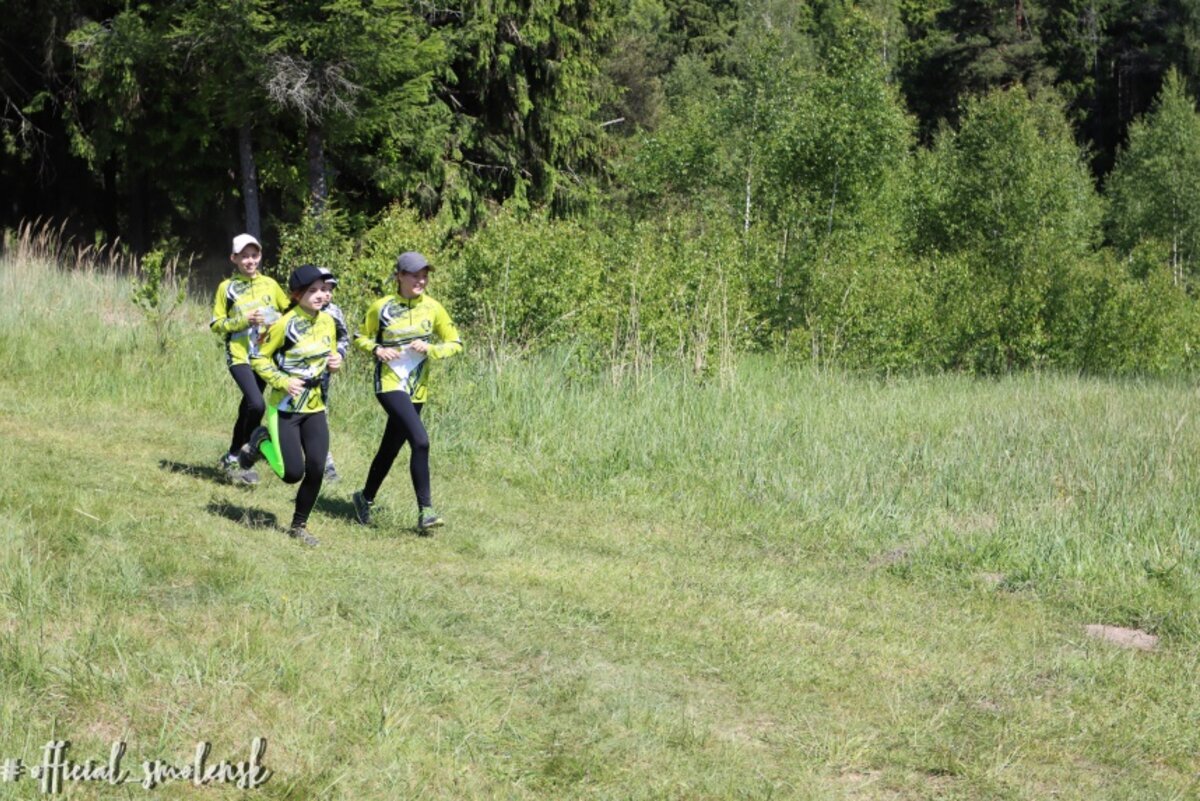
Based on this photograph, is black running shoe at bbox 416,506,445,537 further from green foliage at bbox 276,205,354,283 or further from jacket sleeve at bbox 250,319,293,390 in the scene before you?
green foliage at bbox 276,205,354,283

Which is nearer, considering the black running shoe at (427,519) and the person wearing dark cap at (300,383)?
the person wearing dark cap at (300,383)

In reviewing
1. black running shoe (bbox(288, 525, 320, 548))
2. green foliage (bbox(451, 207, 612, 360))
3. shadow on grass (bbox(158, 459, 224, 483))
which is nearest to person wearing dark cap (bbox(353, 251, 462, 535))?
black running shoe (bbox(288, 525, 320, 548))

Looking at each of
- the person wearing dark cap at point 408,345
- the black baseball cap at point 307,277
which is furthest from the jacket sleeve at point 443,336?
the black baseball cap at point 307,277

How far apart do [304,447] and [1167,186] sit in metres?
52.2

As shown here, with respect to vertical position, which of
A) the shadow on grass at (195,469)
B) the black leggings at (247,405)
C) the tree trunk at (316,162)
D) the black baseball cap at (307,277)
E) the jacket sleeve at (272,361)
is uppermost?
the tree trunk at (316,162)

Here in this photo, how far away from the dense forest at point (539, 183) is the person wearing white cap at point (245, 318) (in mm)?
5351

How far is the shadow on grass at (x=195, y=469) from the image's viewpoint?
10094mm

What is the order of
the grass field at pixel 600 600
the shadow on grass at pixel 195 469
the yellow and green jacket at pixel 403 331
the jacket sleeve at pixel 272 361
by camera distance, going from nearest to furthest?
the grass field at pixel 600 600
the jacket sleeve at pixel 272 361
the yellow and green jacket at pixel 403 331
the shadow on grass at pixel 195 469

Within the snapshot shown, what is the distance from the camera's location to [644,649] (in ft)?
21.7

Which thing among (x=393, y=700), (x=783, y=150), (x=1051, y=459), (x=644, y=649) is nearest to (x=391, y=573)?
(x=644, y=649)

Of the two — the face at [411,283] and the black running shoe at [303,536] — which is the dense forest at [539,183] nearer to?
the face at [411,283]

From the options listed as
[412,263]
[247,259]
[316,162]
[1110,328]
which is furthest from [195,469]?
[1110,328]

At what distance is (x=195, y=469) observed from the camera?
33.8 ft

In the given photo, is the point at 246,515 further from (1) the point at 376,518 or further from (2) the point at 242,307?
(2) the point at 242,307
